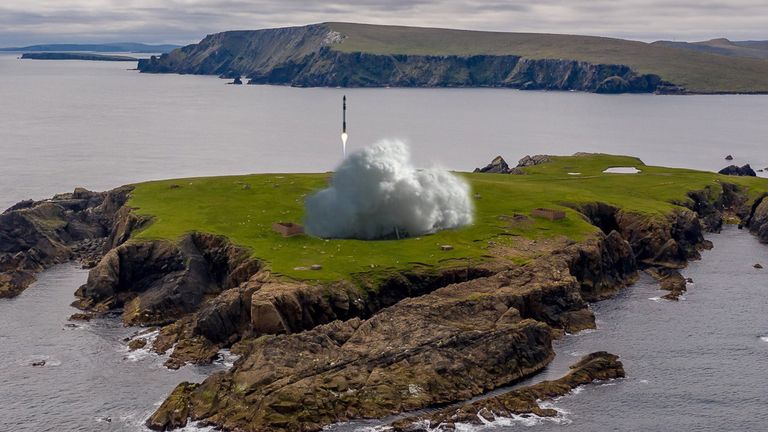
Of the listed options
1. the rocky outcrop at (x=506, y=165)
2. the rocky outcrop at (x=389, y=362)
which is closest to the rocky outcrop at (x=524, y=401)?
the rocky outcrop at (x=389, y=362)

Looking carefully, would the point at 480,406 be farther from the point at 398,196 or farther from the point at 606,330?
the point at 398,196

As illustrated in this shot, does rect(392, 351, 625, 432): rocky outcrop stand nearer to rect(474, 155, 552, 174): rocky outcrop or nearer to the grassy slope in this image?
the grassy slope

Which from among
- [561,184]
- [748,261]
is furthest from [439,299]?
[561,184]

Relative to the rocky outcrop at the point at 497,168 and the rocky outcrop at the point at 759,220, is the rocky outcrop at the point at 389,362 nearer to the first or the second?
the rocky outcrop at the point at 759,220

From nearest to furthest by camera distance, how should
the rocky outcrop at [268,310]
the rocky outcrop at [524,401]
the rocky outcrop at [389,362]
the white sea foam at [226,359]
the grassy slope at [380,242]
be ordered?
the rocky outcrop at [524,401] < the rocky outcrop at [389,362] < the white sea foam at [226,359] < the rocky outcrop at [268,310] < the grassy slope at [380,242]

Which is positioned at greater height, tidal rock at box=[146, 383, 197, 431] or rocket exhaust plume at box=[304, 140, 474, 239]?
rocket exhaust plume at box=[304, 140, 474, 239]

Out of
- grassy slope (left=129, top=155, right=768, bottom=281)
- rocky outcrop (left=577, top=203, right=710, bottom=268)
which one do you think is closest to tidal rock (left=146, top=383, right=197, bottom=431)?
grassy slope (left=129, top=155, right=768, bottom=281)
